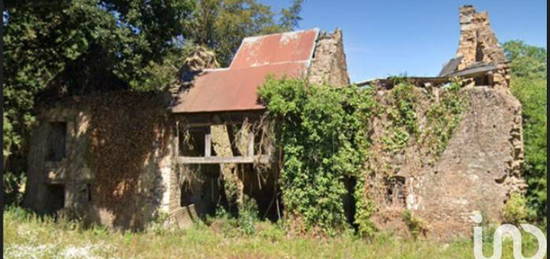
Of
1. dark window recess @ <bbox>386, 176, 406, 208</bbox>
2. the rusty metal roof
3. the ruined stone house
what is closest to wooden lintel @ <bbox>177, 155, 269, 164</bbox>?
the ruined stone house

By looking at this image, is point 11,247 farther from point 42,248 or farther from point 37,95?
point 37,95

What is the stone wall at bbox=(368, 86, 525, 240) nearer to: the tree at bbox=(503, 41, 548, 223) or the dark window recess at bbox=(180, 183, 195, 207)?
the tree at bbox=(503, 41, 548, 223)

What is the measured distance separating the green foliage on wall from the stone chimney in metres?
5.86

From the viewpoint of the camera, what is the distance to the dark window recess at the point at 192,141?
13.9 metres

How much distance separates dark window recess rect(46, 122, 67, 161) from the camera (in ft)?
50.5

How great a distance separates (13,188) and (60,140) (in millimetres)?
2526

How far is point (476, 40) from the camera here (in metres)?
18.2

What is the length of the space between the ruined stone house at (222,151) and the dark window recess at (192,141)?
0.05 meters

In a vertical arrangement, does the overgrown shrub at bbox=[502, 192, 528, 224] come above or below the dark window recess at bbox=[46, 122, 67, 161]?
below

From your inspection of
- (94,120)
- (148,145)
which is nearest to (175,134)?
(148,145)

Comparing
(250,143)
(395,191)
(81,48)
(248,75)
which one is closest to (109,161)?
(81,48)

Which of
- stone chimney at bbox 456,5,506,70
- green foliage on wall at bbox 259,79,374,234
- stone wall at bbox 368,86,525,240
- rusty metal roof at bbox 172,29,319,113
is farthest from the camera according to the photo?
stone chimney at bbox 456,5,506,70

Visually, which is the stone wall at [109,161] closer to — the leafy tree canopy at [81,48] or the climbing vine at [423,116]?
the leafy tree canopy at [81,48]

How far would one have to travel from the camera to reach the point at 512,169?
1130cm
